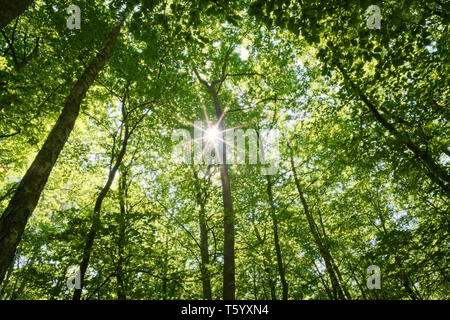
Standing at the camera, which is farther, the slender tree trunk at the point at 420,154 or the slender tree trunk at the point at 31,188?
the slender tree trunk at the point at 420,154

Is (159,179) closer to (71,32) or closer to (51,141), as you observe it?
(71,32)

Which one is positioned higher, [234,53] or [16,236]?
[234,53]

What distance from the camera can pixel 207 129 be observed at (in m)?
13.8

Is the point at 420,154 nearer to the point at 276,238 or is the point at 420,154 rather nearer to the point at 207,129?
the point at 276,238

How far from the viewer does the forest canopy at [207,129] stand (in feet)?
14.4

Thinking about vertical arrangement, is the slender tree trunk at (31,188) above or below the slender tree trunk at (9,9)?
below

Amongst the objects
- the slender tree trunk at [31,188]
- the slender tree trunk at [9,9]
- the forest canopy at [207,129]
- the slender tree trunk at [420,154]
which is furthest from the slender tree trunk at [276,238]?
the slender tree trunk at [9,9]

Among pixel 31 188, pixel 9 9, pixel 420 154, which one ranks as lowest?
pixel 31 188

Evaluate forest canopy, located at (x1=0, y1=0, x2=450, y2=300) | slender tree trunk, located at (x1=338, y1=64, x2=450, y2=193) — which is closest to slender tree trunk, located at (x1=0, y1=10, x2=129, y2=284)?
forest canopy, located at (x1=0, y1=0, x2=450, y2=300)

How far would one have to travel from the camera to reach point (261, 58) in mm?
11367

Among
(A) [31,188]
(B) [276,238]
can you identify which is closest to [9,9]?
(A) [31,188]

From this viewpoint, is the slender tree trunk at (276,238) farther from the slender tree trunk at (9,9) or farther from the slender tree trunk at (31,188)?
the slender tree trunk at (9,9)
